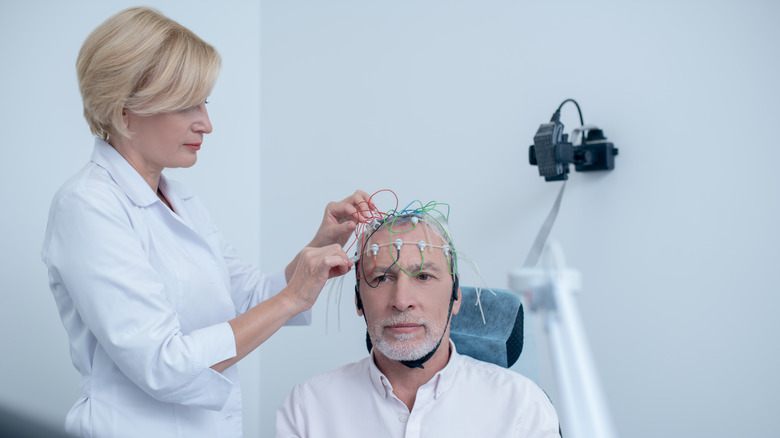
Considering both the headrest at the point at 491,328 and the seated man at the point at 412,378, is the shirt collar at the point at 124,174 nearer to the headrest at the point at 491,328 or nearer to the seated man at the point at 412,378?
the seated man at the point at 412,378

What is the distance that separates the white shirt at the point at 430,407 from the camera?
1.41 metres

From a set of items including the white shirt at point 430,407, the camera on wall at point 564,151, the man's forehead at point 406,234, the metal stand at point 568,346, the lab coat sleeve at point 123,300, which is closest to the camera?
the metal stand at point 568,346

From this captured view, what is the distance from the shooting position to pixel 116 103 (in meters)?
1.26

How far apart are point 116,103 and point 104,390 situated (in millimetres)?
623

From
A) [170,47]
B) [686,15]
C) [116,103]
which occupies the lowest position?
[116,103]

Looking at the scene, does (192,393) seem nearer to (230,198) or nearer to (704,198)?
(704,198)

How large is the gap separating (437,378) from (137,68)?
1.00m

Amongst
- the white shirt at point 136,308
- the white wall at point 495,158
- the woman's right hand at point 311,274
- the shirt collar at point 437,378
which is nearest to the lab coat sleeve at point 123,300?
the white shirt at point 136,308

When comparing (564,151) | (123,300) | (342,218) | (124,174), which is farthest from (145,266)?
(564,151)

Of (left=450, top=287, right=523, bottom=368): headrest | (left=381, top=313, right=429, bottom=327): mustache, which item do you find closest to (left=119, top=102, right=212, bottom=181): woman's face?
(left=381, top=313, right=429, bottom=327): mustache

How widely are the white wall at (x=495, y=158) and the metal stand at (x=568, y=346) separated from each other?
1221mm

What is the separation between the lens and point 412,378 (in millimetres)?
1511

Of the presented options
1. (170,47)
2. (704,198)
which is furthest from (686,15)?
(170,47)

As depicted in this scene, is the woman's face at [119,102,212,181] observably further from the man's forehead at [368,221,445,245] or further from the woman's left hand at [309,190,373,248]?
the man's forehead at [368,221,445,245]
